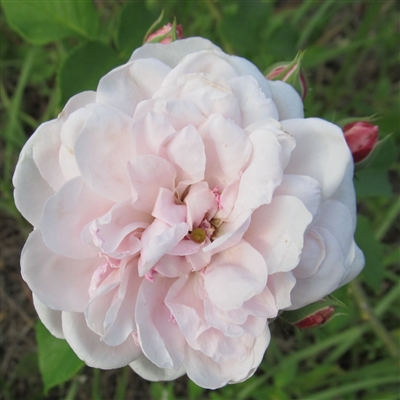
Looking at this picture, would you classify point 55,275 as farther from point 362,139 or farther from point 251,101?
point 362,139

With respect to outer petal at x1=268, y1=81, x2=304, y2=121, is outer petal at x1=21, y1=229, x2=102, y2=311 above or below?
below

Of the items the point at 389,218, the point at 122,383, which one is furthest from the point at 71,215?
the point at 389,218

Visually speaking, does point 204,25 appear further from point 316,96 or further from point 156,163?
point 156,163

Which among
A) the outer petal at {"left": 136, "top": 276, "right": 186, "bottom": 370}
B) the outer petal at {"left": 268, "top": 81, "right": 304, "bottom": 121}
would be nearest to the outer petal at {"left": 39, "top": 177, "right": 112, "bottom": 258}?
the outer petal at {"left": 136, "top": 276, "right": 186, "bottom": 370}

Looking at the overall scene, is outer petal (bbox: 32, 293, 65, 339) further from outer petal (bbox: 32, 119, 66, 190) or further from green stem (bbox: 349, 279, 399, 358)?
green stem (bbox: 349, 279, 399, 358)

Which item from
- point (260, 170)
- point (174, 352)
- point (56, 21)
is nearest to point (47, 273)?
point (174, 352)

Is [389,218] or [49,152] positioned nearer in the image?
[49,152]

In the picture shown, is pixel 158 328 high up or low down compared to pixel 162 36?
down
